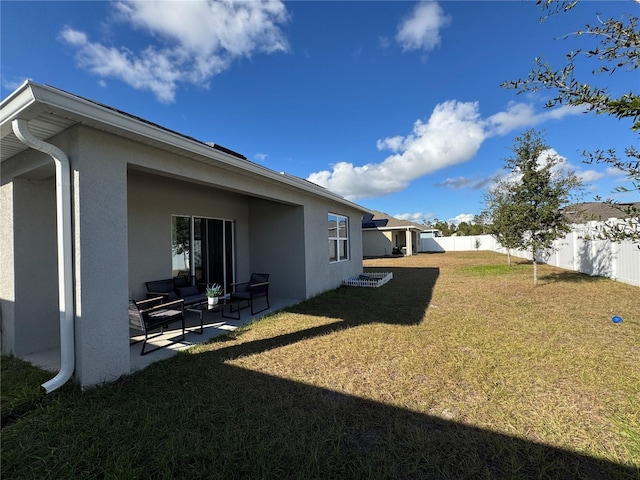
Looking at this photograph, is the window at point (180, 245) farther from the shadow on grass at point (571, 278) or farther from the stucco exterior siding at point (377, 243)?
the stucco exterior siding at point (377, 243)

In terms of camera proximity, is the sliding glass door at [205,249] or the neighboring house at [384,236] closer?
the sliding glass door at [205,249]

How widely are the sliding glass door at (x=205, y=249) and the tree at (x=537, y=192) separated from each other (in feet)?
33.6

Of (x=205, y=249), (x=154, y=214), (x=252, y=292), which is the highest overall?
(x=154, y=214)

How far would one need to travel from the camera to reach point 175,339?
514cm

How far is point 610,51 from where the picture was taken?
2039mm

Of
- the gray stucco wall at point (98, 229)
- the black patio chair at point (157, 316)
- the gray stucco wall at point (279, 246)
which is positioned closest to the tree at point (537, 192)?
the gray stucco wall at point (279, 246)

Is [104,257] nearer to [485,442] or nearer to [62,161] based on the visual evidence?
[62,161]

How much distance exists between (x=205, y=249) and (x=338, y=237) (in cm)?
519

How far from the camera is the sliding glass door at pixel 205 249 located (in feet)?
22.7

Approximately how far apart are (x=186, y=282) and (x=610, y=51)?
7.65m

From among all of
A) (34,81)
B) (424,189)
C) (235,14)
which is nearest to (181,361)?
(34,81)

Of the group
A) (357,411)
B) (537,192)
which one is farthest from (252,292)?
(537,192)

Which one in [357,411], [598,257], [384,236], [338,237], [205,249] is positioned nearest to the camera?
[357,411]

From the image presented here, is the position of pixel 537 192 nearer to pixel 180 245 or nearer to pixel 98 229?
pixel 180 245
